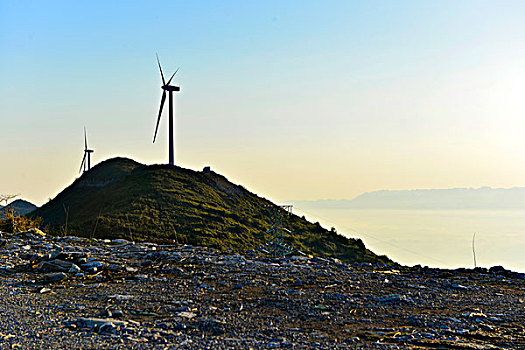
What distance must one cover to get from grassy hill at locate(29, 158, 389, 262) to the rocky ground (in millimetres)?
20933

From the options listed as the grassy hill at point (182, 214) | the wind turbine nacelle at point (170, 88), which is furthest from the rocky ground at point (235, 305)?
the wind turbine nacelle at point (170, 88)

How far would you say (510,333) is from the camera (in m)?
8.80

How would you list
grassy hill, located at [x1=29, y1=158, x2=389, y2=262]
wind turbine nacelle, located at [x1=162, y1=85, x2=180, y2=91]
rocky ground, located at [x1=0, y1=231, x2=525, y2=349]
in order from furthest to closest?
wind turbine nacelle, located at [x1=162, y1=85, x2=180, y2=91]
grassy hill, located at [x1=29, y1=158, x2=389, y2=262]
rocky ground, located at [x1=0, y1=231, x2=525, y2=349]

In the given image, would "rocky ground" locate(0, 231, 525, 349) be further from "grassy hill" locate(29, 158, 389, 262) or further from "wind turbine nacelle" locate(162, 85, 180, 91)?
"wind turbine nacelle" locate(162, 85, 180, 91)

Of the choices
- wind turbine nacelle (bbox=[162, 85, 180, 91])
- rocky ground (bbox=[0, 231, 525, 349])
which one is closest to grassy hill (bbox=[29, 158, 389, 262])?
wind turbine nacelle (bbox=[162, 85, 180, 91])

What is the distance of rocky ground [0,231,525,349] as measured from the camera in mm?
7789

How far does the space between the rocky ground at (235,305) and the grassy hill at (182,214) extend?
20933 mm

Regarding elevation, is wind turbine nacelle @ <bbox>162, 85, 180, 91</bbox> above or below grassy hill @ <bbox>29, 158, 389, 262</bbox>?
above

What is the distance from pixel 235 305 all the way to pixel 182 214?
3869 cm

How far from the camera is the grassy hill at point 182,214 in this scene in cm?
4138

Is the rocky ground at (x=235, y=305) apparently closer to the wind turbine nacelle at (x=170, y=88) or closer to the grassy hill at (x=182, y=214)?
the grassy hill at (x=182, y=214)

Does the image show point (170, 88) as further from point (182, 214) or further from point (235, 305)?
point (235, 305)

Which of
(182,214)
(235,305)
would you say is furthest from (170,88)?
(235,305)

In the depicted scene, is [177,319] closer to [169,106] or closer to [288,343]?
[288,343]
